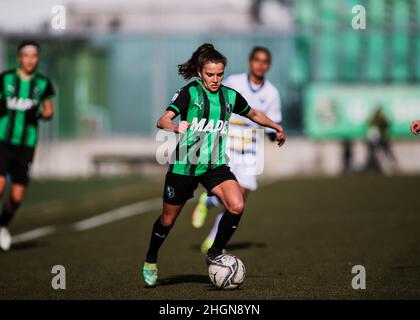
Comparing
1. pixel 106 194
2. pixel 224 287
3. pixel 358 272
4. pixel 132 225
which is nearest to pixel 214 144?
pixel 224 287

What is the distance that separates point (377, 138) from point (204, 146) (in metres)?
27.2

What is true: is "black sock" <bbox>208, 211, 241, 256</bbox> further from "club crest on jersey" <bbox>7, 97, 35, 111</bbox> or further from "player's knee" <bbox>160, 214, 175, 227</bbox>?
"club crest on jersey" <bbox>7, 97, 35, 111</bbox>

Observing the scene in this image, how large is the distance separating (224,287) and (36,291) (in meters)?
1.60

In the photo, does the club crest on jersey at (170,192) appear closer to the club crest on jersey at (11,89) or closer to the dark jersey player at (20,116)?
the dark jersey player at (20,116)

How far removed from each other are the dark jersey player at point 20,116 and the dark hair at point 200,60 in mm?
3884

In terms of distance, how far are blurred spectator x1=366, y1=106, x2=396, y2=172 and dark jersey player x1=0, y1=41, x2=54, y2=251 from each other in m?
23.6

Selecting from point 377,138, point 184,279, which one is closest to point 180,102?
point 184,279

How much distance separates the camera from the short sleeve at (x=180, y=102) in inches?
345

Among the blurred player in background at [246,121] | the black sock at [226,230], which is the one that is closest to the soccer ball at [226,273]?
the black sock at [226,230]

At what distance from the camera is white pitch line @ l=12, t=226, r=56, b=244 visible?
1419cm

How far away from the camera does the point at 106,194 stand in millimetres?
23672

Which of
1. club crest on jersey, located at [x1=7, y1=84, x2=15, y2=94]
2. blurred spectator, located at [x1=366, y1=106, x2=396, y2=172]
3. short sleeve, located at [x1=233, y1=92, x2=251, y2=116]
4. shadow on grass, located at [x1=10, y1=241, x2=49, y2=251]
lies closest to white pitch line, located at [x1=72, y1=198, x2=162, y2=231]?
shadow on grass, located at [x1=10, y1=241, x2=49, y2=251]

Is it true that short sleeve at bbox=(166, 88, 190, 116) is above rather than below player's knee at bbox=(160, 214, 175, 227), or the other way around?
above
